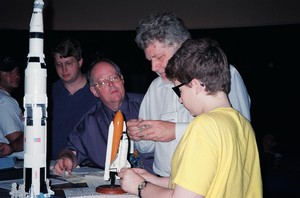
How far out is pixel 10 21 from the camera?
265 inches

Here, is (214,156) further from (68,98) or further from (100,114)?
(68,98)

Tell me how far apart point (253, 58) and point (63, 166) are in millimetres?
7745

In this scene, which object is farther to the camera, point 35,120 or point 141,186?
point 35,120

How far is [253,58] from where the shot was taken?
9898 millimetres

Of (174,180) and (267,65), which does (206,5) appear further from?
(267,65)

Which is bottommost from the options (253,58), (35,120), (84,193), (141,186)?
(84,193)

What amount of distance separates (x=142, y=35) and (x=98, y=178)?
88 cm

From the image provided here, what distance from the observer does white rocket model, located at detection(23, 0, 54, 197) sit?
7.20 ft

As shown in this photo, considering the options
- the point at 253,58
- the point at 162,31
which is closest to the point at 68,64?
the point at 162,31

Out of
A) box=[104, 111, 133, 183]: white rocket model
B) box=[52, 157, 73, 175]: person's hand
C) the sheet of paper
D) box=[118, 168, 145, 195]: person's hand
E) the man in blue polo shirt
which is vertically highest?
the man in blue polo shirt

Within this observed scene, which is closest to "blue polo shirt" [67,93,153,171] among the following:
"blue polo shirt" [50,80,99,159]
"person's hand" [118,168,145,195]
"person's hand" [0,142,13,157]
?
"person's hand" [0,142,13,157]

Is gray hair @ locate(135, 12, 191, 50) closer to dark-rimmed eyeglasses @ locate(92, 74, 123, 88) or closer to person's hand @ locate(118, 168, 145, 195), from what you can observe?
dark-rimmed eyeglasses @ locate(92, 74, 123, 88)

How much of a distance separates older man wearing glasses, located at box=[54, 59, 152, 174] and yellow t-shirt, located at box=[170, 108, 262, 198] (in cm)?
140

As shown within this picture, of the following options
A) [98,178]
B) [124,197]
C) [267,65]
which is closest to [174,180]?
[124,197]
